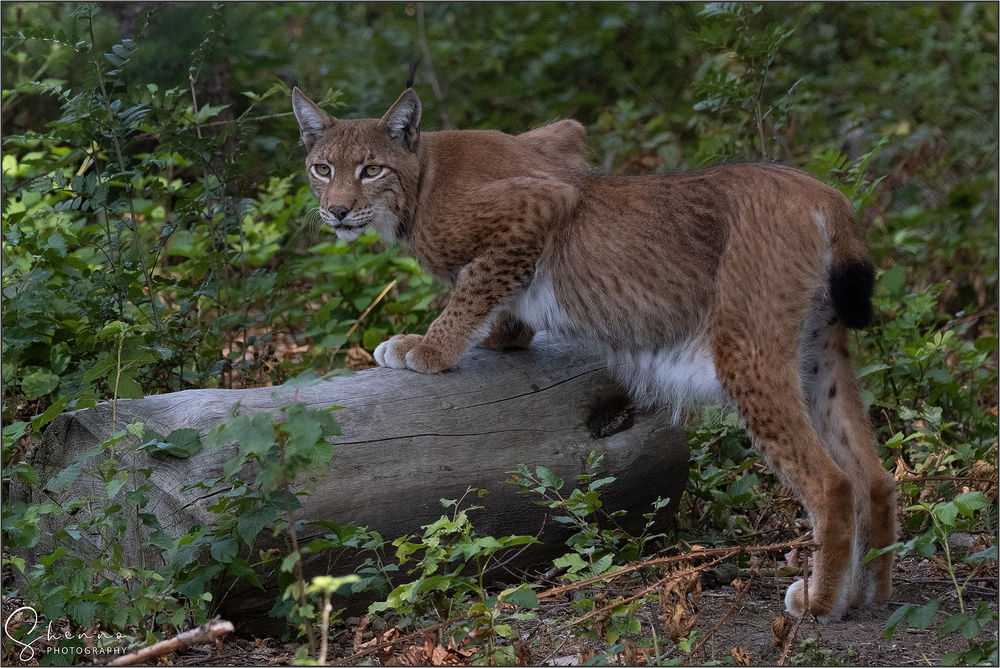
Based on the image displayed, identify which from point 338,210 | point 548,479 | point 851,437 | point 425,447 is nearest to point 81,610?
point 425,447

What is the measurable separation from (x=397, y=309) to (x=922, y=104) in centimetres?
557

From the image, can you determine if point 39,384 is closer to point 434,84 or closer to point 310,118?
point 310,118

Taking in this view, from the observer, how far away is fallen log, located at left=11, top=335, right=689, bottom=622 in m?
3.70

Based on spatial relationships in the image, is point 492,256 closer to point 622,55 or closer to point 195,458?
point 195,458

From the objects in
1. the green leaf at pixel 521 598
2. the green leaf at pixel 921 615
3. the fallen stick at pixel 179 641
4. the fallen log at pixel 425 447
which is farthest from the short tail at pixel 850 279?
the fallen stick at pixel 179 641

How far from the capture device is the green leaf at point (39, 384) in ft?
15.6

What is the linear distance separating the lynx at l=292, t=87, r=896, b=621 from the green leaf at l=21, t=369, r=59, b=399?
1485mm

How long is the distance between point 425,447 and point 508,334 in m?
0.91

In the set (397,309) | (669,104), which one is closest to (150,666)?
(397,309)

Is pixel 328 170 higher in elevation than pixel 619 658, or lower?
higher

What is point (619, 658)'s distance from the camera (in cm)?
333

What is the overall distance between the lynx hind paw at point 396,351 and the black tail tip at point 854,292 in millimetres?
1755

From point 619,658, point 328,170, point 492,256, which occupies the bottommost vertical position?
point 619,658

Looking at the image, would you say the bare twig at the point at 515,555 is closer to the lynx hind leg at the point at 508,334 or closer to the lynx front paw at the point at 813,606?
the lynx hind leg at the point at 508,334
